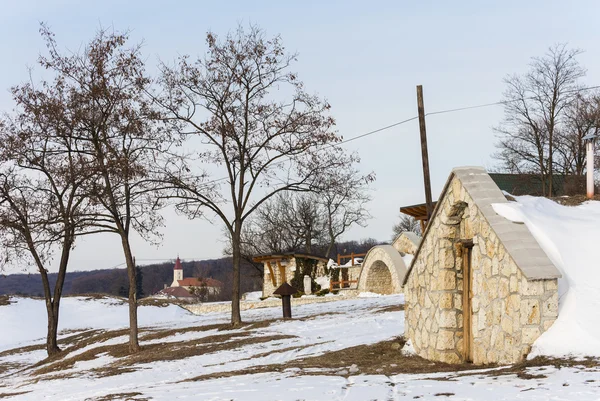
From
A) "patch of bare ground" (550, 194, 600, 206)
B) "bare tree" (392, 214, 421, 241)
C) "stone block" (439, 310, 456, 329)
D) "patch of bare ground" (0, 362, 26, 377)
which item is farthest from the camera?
"bare tree" (392, 214, 421, 241)

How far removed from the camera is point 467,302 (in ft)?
34.2

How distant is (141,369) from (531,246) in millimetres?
8698

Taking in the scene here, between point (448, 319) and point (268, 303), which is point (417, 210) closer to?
point (268, 303)

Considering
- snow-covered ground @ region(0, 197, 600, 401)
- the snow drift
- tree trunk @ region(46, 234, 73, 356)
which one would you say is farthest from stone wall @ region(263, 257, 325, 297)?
the snow drift

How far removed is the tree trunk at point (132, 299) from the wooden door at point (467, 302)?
11116mm

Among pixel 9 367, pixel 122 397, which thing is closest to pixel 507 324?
pixel 122 397

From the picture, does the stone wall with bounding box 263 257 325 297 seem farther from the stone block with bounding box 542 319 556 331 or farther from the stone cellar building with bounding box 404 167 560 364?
the stone block with bounding box 542 319 556 331

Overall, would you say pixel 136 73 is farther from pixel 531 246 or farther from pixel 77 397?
pixel 531 246

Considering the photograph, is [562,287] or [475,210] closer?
[562,287]

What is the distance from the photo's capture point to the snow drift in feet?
26.0

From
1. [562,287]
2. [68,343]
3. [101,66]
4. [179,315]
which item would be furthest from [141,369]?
[179,315]

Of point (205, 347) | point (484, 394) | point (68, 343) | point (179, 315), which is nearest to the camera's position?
point (484, 394)

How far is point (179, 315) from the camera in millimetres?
36875

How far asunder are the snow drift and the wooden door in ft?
3.70
